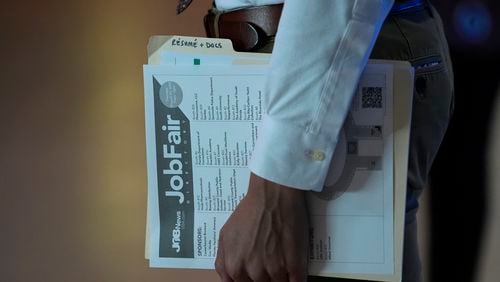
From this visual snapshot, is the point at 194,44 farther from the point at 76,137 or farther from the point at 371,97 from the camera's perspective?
the point at 76,137

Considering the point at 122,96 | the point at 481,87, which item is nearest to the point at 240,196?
the point at 481,87

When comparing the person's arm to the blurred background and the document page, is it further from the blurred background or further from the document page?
the blurred background

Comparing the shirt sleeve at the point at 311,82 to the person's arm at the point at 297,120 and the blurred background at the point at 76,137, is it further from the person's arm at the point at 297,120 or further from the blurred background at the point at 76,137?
the blurred background at the point at 76,137

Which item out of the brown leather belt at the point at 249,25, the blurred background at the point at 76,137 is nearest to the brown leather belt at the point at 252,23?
the brown leather belt at the point at 249,25

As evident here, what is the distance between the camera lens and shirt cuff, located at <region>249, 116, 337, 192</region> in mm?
450

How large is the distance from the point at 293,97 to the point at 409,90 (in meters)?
0.13

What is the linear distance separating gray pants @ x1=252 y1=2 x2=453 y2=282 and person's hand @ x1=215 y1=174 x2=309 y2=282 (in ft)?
0.23

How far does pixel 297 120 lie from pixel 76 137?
2.75 ft

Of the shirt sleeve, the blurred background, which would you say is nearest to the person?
the shirt sleeve

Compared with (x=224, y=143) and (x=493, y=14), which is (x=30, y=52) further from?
(x=493, y=14)

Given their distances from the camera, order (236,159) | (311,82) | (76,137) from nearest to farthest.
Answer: (311,82) → (236,159) → (76,137)

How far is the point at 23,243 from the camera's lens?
1.24 meters

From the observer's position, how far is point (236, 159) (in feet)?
1.79

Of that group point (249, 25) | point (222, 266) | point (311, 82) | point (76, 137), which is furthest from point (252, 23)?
point (76, 137)
